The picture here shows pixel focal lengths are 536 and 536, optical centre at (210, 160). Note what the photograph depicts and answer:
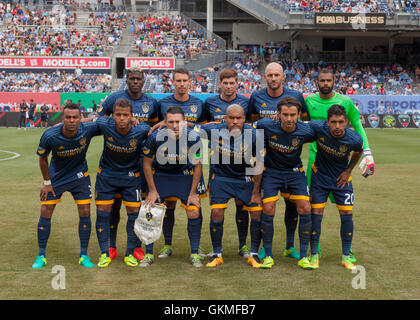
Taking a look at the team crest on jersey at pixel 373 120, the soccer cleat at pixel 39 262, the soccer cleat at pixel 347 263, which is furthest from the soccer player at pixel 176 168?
the team crest on jersey at pixel 373 120

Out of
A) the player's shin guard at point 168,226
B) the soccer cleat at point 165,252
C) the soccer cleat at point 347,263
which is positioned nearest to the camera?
the soccer cleat at point 347,263

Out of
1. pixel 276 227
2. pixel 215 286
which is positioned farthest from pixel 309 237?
pixel 276 227

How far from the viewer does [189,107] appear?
805 cm

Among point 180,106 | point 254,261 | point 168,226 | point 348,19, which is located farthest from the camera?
point 348,19

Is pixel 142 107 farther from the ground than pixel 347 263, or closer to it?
farther from the ground

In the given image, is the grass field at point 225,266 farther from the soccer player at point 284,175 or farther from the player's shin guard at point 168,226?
the soccer player at point 284,175

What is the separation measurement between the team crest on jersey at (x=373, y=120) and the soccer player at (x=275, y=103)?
27.9 m

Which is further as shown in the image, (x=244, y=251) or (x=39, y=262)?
(x=244, y=251)

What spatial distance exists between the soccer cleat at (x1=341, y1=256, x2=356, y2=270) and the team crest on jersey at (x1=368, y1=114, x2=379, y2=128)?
28685mm

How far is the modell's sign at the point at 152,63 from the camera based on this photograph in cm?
4225

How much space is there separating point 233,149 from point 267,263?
1627 mm

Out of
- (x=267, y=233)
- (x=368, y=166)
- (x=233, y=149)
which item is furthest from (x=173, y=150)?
(x=368, y=166)

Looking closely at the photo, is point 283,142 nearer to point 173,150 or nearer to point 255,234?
point 255,234

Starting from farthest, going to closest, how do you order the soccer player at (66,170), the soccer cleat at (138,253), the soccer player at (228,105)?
the soccer player at (228,105), the soccer cleat at (138,253), the soccer player at (66,170)
